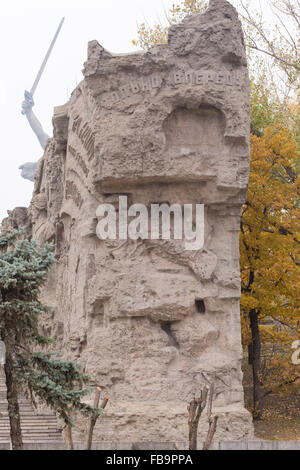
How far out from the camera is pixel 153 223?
8.81 m

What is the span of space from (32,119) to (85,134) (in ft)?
104

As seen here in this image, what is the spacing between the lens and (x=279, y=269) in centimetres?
1180

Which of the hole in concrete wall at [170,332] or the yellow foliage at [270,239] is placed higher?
the yellow foliage at [270,239]

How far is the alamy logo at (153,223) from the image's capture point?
8766mm

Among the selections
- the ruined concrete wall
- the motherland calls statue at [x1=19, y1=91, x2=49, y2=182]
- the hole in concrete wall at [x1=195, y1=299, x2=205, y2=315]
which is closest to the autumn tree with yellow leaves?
the hole in concrete wall at [x1=195, y1=299, x2=205, y2=315]

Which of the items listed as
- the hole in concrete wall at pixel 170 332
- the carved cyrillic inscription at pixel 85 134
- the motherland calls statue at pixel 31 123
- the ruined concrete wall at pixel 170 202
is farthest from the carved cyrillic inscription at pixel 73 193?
the motherland calls statue at pixel 31 123

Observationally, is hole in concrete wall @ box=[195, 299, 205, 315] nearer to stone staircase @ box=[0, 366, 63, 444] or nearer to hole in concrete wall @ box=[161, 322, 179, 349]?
hole in concrete wall @ box=[161, 322, 179, 349]

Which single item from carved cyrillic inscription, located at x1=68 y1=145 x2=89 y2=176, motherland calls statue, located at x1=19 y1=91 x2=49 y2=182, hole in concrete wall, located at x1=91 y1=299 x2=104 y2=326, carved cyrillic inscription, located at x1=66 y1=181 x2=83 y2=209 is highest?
motherland calls statue, located at x1=19 y1=91 x2=49 y2=182

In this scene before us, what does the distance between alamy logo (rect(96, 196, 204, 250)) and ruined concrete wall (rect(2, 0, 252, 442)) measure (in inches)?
3.7

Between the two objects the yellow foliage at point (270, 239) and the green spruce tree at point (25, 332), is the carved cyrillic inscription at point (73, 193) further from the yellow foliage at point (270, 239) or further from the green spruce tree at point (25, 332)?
the yellow foliage at point (270, 239)

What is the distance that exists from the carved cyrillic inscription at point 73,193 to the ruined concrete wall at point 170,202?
54 centimetres

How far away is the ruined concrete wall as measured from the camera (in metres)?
8.42

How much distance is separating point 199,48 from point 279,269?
461 cm
